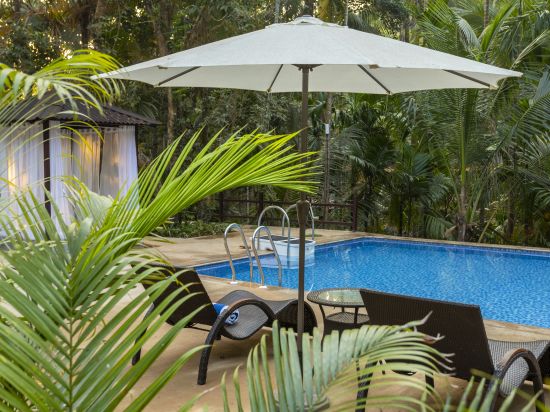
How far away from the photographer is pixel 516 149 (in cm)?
1345

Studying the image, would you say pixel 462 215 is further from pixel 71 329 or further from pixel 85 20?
pixel 71 329

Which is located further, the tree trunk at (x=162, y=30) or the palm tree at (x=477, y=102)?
the tree trunk at (x=162, y=30)

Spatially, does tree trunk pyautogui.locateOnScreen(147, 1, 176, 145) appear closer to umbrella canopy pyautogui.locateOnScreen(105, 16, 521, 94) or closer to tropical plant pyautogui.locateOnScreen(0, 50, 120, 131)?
umbrella canopy pyautogui.locateOnScreen(105, 16, 521, 94)

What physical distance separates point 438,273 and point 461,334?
741cm

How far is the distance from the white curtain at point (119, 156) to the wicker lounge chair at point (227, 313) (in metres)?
8.16

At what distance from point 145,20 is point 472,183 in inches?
333

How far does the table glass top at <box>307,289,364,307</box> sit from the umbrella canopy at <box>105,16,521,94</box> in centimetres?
178

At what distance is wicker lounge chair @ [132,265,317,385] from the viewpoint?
14.9 feet

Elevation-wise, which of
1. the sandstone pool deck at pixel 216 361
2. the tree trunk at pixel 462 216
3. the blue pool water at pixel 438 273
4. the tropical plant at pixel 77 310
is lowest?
the blue pool water at pixel 438 273

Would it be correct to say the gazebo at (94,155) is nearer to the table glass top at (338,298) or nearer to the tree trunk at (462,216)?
the tree trunk at (462,216)

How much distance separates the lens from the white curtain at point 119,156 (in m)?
13.0

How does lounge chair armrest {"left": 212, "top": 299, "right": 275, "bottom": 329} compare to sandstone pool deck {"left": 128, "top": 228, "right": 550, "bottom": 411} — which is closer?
sandstone pool deck {"left": 128, "top": 228, "right": 550, "bottom": 411}

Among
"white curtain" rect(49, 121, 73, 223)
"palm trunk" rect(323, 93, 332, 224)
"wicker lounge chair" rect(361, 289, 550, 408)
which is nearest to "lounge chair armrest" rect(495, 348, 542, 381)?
"wicker lounge chair" rect(361, 289, 550, 408)

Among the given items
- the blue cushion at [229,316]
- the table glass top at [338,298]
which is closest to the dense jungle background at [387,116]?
the table glass top at [338,298]
